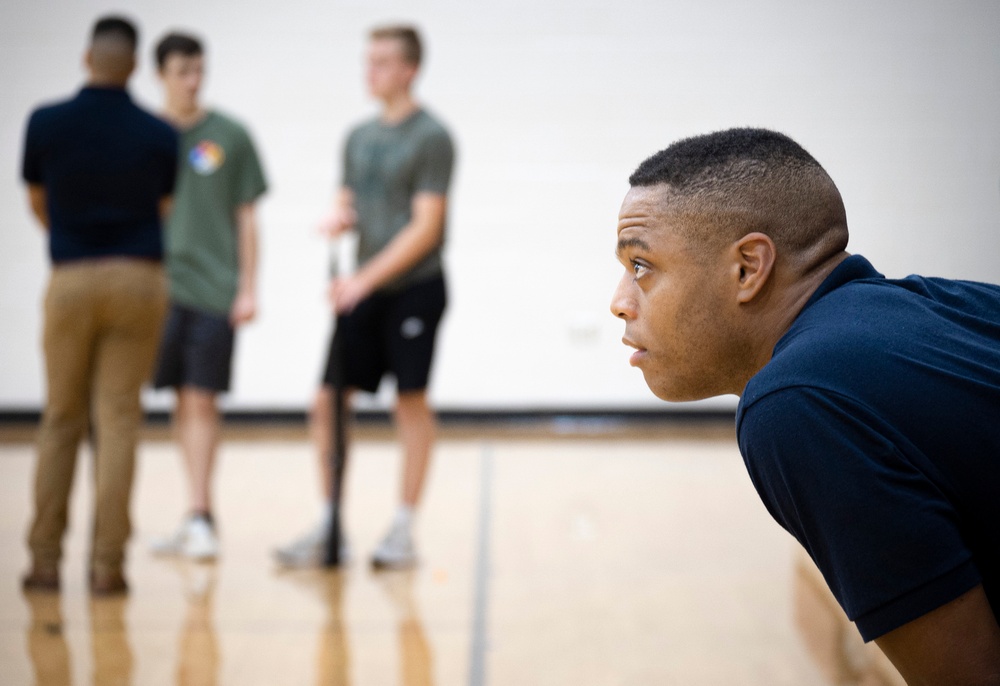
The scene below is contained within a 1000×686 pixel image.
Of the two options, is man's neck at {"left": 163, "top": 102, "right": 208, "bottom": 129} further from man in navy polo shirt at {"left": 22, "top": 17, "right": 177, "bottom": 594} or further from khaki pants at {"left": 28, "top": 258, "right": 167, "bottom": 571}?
khaki pants at {"left": 28, "top": 258, "right": 167, "bottom": 571}

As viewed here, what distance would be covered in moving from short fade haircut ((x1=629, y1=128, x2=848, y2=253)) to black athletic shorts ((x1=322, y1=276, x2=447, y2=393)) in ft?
8.80

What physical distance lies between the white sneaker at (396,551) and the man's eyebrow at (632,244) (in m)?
2.64

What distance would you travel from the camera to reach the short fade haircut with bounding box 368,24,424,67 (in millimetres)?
3844

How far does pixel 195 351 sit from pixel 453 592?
4.24ft

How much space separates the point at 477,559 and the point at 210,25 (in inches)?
151

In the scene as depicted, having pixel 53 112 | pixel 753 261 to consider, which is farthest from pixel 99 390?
pixel 753 261

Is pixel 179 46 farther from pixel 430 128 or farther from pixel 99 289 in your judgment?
pixel 99 289

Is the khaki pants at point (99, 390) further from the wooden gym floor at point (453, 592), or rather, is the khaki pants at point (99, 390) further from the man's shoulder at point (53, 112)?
the man's shoulder at point (53, 112)

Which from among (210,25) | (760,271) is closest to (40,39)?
(210,25)

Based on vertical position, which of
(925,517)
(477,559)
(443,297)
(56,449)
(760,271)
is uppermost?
(760,271)

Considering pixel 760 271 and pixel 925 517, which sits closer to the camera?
pixel 925 517

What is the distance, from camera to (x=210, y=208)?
162 inches

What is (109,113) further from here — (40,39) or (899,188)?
(899,188)

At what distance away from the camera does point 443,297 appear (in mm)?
3906
